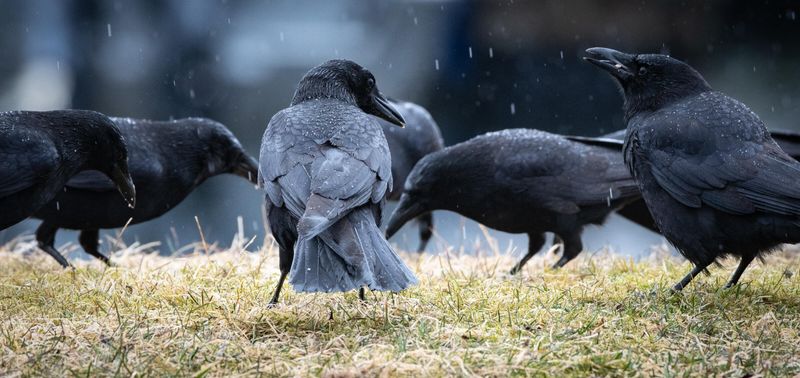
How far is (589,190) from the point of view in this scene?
5340 mm

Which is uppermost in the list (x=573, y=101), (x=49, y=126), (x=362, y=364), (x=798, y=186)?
(x=49, y=126)

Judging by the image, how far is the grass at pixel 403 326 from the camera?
277 cm

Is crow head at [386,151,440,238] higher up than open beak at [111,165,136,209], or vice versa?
open beak at [111,165,136,209]

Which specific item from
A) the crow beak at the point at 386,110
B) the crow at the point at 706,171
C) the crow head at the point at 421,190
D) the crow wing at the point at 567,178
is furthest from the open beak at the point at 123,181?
the crow at the point at 706,171

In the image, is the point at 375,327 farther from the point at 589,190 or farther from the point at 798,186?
the point at 589,190

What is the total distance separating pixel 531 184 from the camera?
17.5 feet

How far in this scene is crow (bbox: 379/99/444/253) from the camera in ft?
23.9

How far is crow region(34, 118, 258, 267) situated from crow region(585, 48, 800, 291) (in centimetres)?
285

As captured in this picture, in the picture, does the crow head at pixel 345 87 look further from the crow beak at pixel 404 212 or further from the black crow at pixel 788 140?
the black crow at pixel 788 140

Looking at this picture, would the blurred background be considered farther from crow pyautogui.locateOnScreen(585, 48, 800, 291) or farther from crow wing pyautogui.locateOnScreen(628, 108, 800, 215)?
crow wing pyautogui.locateOnScreen(628, 108, 800, 215)

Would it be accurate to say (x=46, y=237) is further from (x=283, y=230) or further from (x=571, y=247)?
(x=571, y=247)

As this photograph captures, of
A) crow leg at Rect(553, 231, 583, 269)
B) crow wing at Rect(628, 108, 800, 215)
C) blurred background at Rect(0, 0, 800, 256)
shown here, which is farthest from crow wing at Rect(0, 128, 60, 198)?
blurred background at Rect(0, 0, 800, 256)

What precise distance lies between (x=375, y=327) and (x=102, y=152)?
2163mm

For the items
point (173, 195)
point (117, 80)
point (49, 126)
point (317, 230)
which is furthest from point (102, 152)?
point (117, 80)
